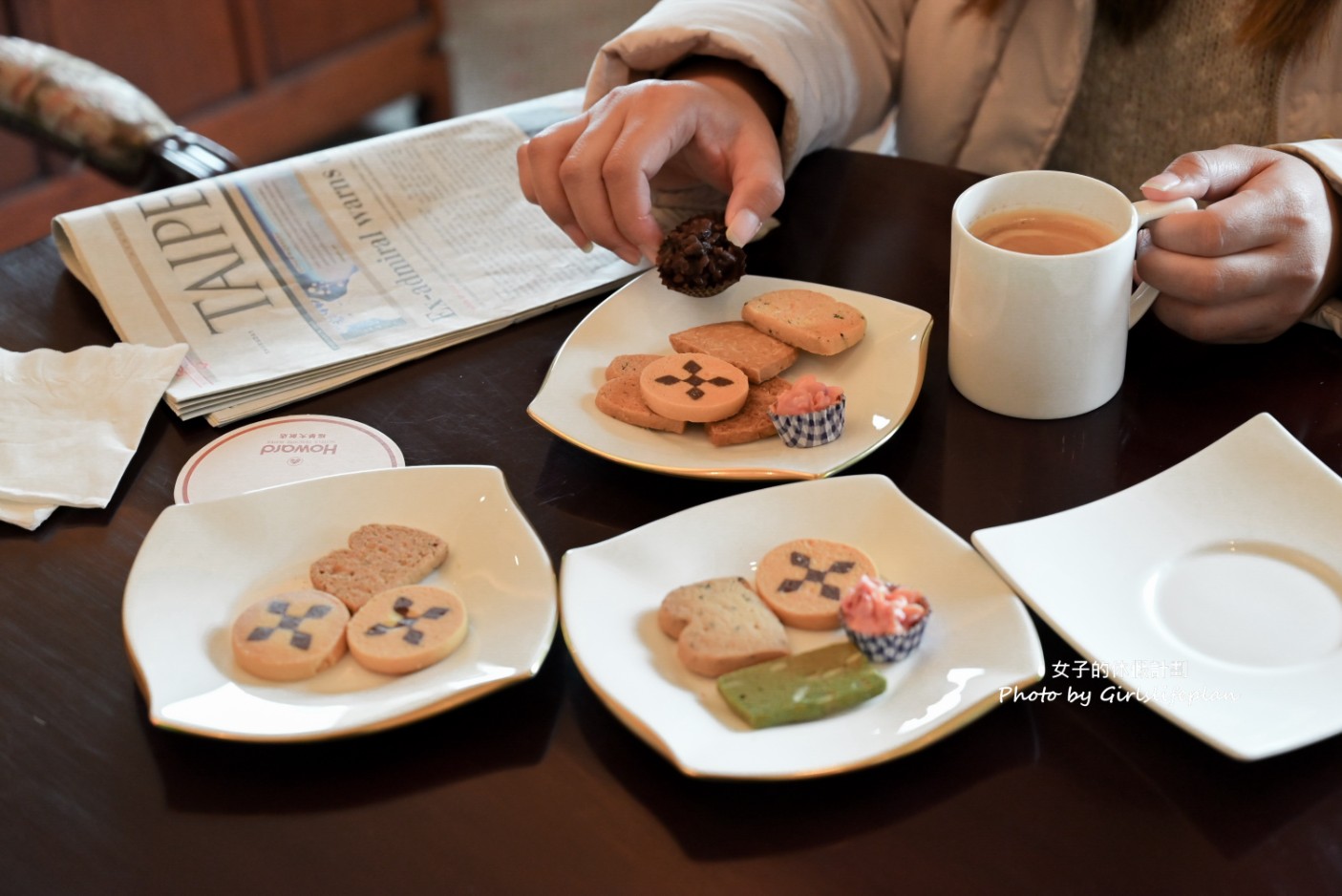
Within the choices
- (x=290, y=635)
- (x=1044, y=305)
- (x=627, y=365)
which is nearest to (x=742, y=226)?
(x=627, y=365)

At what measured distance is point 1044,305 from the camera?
0.78m

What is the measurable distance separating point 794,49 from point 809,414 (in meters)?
0.48

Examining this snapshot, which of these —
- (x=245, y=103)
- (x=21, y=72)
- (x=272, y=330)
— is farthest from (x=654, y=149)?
(x=245, y=103)

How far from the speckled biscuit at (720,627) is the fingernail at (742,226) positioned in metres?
0.35

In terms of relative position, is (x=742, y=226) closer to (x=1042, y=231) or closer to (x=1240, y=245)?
(x=1042, y=231)

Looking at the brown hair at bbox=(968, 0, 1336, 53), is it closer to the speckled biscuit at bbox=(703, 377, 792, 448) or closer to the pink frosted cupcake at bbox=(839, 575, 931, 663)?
the speckled biscuit at bbox=(703, 377, 792, 448)

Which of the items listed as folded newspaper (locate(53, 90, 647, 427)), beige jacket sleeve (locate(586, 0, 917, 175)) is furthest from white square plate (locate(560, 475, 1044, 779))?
beige jacket sleeve (locate(586, 0, 917, 175))

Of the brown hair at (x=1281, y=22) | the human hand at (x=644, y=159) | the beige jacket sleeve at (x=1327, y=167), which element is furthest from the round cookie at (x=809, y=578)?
the brown hair at (x=1281, y=22)

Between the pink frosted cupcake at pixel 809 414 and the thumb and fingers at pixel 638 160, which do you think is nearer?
the pink frosted cupcake at pixel 809 414

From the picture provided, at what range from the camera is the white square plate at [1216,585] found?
1.90ft

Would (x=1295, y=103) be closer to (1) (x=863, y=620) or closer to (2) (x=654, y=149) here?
(2) (x=654, y=149)

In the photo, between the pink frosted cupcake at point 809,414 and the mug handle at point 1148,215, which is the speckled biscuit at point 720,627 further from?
the mug handle at point 1148,215

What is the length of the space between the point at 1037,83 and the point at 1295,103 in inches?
9.3

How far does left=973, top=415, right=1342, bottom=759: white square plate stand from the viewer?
1.90 feet
